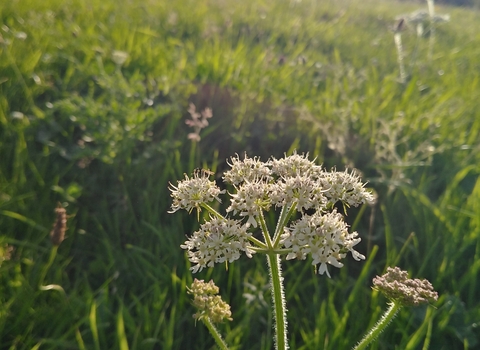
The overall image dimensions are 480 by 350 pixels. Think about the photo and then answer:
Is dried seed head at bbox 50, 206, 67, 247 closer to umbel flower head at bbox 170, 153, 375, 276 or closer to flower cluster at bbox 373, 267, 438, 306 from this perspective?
umbel flower head at bbox 170, 153, 375, 276

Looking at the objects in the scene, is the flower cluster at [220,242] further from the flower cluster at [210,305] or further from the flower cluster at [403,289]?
the flower cluster at [403,289]

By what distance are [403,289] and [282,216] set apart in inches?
16.5

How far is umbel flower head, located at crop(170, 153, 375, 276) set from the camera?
51.0 inches

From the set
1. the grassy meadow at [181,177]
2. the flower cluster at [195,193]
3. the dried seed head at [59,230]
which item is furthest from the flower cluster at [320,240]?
the dried seed head at [59,230]

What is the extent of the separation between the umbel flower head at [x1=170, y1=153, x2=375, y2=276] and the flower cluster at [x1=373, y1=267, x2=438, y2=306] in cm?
16

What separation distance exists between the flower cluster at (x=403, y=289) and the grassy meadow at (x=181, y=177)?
551mm

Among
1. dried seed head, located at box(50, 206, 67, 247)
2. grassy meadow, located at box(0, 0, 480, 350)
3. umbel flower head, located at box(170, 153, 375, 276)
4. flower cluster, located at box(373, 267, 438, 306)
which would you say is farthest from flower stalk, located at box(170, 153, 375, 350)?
dried seed head, located at box(50, 206, 67, 247)

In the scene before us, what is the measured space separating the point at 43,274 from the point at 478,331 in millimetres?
2089

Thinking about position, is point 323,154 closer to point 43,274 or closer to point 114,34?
point 43,274

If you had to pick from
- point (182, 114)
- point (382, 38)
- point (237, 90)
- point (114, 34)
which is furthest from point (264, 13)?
point (182, 114)

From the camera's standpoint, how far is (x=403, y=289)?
1.35 meters

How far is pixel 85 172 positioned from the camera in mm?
2912

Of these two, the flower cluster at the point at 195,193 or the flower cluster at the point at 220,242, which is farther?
the flower cluster at the point at 195,193

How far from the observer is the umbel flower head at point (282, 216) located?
4.25 ft
